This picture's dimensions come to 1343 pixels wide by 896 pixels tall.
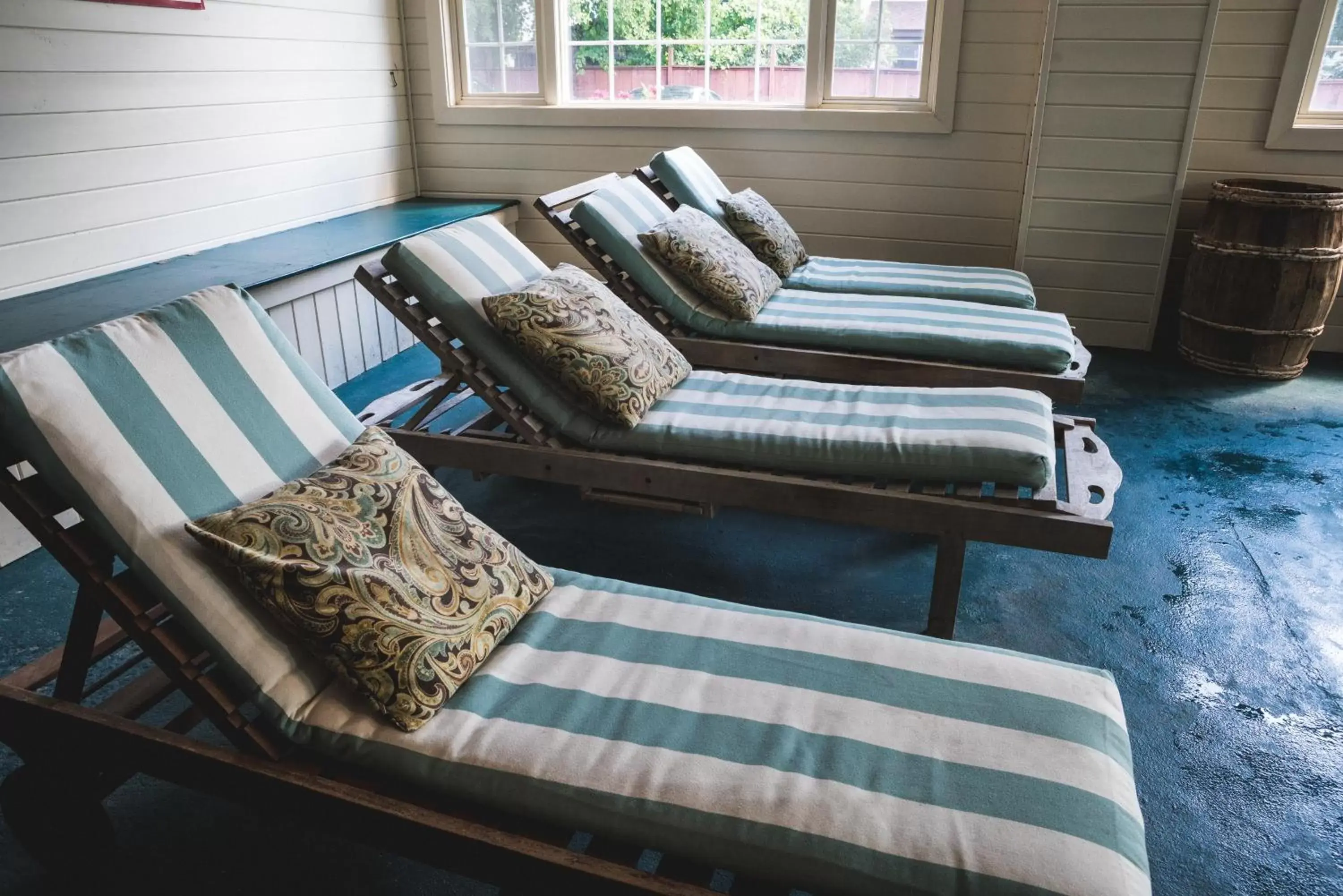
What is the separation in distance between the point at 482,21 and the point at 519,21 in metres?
0.23

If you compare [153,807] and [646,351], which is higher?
[646,351]

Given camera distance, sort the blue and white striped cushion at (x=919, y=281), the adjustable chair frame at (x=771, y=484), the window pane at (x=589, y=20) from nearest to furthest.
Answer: the adjustable chair frame at (x=771, y=484), the blue and white striped cushion at (x=919, y=281), the window pane at (x=589, y=20)

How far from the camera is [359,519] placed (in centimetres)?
152

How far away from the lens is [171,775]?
4.86ft

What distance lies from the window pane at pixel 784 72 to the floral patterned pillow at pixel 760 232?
117cm

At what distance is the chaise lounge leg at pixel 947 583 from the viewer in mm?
2143

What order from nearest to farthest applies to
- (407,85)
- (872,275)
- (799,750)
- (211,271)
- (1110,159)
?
(799,750)
(211,271)
(872,275)
(1110,159)
(407,85)

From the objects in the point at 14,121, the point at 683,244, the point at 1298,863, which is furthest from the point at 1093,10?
the point at 14,121

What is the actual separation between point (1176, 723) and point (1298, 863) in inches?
15.0

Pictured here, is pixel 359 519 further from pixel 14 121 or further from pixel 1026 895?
pixel 14 121

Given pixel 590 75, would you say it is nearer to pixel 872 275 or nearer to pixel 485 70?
pixel 485 70

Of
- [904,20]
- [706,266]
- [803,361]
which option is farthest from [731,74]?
[803,361]

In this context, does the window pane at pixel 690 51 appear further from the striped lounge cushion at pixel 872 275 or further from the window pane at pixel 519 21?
the striped lounge cushion at pixel 872 275

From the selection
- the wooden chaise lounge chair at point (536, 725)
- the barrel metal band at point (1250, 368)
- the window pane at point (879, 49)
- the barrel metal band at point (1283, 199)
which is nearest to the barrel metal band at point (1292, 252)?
the barrel metal band at point (1283, 199)
